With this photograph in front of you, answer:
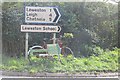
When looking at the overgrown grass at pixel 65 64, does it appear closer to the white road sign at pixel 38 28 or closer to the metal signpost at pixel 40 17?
the metal signpost at pixel 40 17

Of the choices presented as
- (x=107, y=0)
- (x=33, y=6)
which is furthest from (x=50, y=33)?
(x=107, y=0)

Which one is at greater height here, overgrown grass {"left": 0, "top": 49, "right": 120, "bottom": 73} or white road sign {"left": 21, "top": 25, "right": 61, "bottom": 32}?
white road sign {"left": 21, "top": 25, "right": 61, "bottom": 32}

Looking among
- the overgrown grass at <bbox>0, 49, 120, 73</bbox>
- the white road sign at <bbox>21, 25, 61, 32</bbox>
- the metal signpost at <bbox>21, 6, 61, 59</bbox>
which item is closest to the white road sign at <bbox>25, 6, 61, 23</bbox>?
the metal signpost at <bbox>21, 6, 61, 59</bbox>

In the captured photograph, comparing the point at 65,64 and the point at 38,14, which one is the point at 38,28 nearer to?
the point at 38,14

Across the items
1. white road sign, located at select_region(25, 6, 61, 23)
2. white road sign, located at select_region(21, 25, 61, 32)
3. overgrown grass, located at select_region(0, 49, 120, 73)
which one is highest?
white road sign, located at select_region(25, 6, 61, 23)

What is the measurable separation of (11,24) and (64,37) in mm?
1422

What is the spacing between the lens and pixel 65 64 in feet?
20.0

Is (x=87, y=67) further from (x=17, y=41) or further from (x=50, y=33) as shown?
(x=17, y=41)

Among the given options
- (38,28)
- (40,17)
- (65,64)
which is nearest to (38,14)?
(40,17)

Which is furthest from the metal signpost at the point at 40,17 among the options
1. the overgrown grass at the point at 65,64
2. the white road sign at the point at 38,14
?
the overgrown grass at the point at 65,64

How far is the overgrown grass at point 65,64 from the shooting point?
582 centimetres

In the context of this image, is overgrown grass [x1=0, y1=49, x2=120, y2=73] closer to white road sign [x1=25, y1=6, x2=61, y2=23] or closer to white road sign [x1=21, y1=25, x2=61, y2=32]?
white road sign [x1=21, y1=25, x2=61, y2=32]

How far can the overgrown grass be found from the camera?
582 cm

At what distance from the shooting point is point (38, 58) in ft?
20.4
